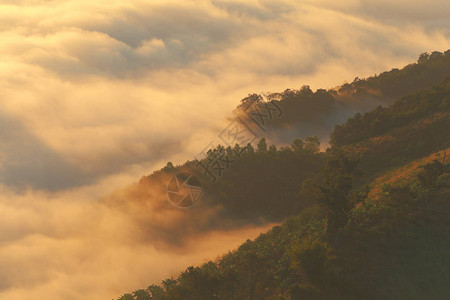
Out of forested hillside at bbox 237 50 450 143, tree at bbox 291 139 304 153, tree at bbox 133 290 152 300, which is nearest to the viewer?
tree at bbox 133 290 152 300

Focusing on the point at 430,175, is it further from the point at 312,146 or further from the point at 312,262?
the point at 312,146

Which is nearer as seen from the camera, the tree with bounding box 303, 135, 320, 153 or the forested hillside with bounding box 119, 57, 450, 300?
the forested hillside with bounding box 119, 57, 450, 300

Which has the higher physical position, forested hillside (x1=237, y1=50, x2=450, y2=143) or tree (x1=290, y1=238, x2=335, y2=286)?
forested hillside (x1=237, y1=50, x2=450, y2=143)

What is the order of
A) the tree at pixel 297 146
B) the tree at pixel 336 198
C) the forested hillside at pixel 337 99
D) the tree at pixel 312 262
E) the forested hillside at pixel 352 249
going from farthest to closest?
the forested hillside at pixel 337 99, the tree at pixel 297 146, the tree at pixel 336 198, the forested hillside at pixel 352 249, the tree at pixel 312 262

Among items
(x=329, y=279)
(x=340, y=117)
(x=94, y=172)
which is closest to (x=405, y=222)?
(x=329, y=279)

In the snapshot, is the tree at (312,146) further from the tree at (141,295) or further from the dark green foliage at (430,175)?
the tree at (141,295)

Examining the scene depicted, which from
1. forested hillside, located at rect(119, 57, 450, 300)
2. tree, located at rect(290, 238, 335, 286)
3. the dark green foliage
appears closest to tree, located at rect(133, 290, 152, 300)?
forested hillside, located at rect(119, 57, 450, 300)

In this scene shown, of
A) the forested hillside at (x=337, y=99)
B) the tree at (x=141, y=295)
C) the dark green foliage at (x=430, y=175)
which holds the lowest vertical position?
the dark green foliage at (x=430, y=175)

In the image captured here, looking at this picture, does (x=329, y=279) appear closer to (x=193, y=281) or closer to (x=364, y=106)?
(x=193, y=281)

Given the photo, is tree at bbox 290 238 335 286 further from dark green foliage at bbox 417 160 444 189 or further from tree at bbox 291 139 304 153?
tree at bbox 291 139 304 153

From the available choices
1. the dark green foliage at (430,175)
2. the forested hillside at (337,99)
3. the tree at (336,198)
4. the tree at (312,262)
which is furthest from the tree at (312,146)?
the tree at (312,262)

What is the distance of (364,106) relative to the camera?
101 meters

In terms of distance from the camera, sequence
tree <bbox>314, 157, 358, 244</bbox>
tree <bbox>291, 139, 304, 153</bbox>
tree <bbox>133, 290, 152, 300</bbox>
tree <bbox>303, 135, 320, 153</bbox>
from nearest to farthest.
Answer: tree <bbox>314, 157, 358, 244</bbox>
tree <bbox>133, 290, 152, 300</bbox>
tree <bbox>291, 139, 304, 153</bbox>
tree <bbox>303, 135, 320, 153</bbox>

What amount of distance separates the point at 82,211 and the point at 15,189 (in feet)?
179
